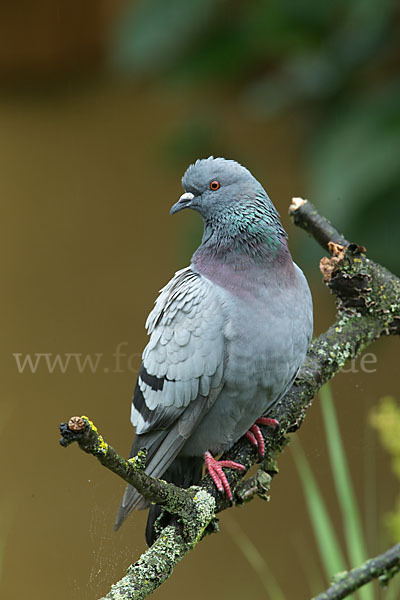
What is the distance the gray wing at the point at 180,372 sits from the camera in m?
2.05

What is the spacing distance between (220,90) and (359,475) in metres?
2.30

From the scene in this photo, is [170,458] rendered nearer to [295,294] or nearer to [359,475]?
[295,294]

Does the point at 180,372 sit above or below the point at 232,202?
below

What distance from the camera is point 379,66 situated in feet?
12.3

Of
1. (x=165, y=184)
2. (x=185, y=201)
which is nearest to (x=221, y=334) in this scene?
(x=185, y=201)

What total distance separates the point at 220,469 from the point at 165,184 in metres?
2.66

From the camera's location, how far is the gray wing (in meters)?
2.05

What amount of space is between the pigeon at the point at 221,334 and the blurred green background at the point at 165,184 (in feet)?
0.89

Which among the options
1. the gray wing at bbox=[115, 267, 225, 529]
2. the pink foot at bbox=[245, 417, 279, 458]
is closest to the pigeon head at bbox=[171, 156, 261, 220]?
the gray wing at bbox=[115, 267, 225, 529]

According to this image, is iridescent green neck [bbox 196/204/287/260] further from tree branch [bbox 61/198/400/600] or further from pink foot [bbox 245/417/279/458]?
pink foot [bbox 245/417/279/458]

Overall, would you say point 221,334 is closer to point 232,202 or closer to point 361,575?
point 232,202

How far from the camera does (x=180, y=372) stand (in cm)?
206

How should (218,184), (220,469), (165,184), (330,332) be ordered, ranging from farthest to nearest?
(165,184) < (330,332) < (218,184) < (220,469)

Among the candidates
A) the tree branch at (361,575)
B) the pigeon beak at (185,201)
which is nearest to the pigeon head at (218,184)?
the pigeon beak at (185,201)
